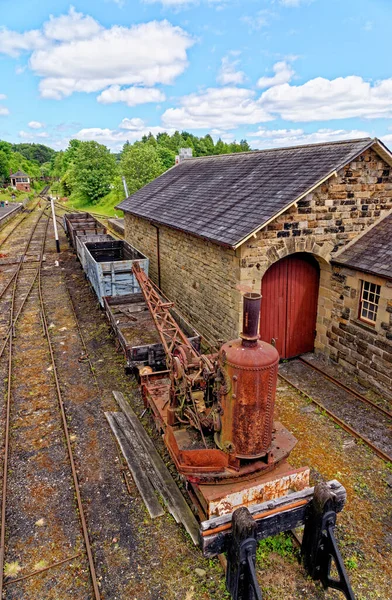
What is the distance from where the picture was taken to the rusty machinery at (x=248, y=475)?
4.92 m

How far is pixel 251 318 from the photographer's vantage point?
5.16 metres

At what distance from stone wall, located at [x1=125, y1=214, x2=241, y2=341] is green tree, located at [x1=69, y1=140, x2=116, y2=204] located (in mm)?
40134

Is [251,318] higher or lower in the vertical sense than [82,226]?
higher

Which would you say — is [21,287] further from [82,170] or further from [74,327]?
[82,170]

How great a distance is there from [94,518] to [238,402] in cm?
337

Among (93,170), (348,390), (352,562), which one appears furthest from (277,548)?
(93,170)

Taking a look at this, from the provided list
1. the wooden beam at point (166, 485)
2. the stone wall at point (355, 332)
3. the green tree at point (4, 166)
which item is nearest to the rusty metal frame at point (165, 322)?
the wooden beam at point (166, 485)

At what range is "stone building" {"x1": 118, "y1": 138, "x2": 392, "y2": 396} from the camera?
10.1 m

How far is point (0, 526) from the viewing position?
6270 millimetres

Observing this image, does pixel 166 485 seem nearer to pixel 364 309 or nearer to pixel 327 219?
pixel 364 309

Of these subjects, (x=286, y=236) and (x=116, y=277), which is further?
(x=116, y=277)

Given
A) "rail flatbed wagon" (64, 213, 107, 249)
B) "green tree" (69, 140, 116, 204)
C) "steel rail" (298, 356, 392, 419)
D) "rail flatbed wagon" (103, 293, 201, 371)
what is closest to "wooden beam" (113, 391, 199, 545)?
"rail flatbed wagon" (103, 293, 201, 371)

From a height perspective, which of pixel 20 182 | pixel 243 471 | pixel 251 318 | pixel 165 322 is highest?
pixel 20 182

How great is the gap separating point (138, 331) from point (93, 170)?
47044 millimetres
